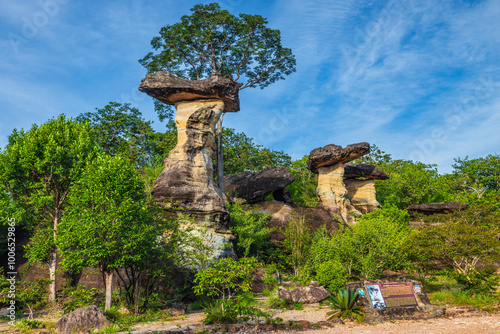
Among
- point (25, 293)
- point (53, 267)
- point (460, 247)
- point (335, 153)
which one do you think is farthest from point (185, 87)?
point (460, 247)

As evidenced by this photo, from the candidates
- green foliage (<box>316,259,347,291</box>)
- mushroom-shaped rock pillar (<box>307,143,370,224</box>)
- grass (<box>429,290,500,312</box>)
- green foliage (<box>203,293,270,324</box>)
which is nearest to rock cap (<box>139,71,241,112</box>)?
mushroom-shaped rock pillar (<box>307,143,370,224</box>)

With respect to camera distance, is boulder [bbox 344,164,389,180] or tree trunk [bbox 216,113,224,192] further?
boulder [bbox 344,164,389,180]

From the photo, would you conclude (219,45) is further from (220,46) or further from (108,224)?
(108,224)

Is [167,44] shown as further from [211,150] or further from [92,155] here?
[92,155]

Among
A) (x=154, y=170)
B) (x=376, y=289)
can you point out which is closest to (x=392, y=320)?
(x=376, y=289)

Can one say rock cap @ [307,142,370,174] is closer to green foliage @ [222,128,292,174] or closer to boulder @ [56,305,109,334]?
green foliage @ [222,128,292,174]

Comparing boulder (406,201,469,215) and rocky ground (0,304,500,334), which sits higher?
boulder (406,201,469,215)

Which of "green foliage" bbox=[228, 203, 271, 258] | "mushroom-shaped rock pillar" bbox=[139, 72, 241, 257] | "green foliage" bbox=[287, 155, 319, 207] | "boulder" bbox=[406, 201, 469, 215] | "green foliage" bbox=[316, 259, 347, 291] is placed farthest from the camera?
"green foliage" bbox=[287, 155, 319, 207]

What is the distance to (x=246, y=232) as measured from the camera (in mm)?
20828

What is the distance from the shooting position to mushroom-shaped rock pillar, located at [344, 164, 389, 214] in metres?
33.3

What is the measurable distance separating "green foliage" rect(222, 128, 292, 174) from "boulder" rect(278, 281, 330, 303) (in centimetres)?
2360

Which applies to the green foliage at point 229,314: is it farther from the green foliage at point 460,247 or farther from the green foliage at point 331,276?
the green foliage at point 460,247

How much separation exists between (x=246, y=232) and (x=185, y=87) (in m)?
9.56

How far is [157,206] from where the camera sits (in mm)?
15062
